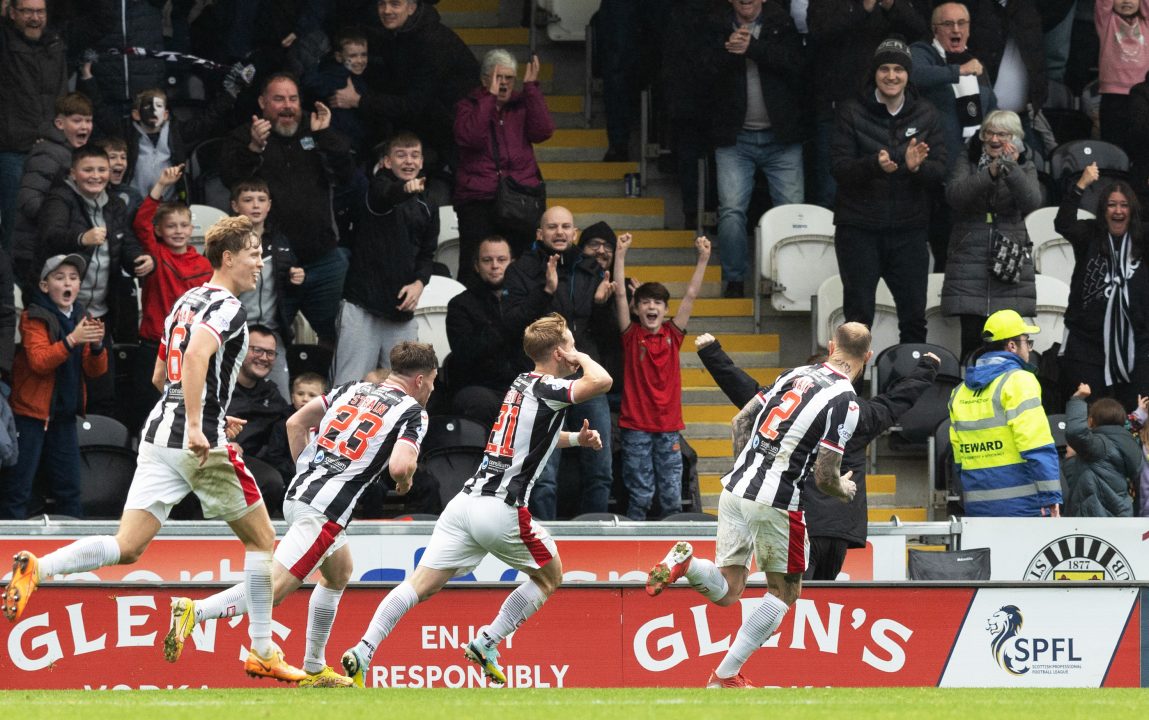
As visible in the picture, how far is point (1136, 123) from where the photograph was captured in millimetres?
15477

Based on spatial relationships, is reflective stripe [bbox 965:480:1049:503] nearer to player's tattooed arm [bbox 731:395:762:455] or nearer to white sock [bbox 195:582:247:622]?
player's tattooed arm [bbox 731:395:762:455]

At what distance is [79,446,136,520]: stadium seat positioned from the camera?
12.4 metres

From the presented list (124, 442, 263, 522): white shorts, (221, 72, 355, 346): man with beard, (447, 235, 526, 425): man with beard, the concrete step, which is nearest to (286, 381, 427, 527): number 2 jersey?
(124, 442, 263, 522): white shorts

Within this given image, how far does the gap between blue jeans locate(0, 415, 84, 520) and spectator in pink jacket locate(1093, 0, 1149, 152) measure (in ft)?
29.4

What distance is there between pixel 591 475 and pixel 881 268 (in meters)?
2.91

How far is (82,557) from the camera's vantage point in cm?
847

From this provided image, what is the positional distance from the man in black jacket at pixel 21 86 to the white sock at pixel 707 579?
6.38 metres

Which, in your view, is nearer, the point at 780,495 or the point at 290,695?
the point at 290,695

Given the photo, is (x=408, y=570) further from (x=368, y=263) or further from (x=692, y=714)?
(x=692, y=714)

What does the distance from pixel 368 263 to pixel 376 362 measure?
0.70 m

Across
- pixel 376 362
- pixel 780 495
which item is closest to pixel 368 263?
pixel 376 362

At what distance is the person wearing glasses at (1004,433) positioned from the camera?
11.9 m

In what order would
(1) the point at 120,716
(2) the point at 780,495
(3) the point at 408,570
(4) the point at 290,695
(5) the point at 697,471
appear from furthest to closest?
1. (5) the point at 697,471
2. (3) the point at 408,570
3. (2) the point at 780,495
4. (4) the point at 290,695
5. (1) the point at 120,716

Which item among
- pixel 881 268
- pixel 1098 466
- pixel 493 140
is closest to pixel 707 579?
pixel 1098 466
